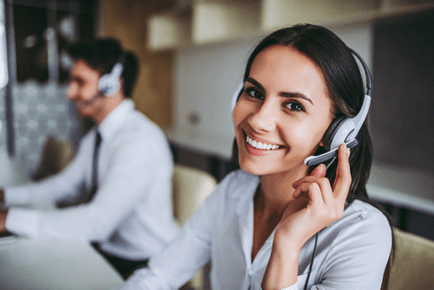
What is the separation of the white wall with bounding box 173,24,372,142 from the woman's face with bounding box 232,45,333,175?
243 centimetres

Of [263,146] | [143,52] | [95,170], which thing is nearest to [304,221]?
[263,146]

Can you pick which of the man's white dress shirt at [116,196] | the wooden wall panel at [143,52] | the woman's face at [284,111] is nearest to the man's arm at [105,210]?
the man's white dress shirt at [116,196]

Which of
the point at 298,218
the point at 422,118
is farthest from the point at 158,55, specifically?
the point at 298,218

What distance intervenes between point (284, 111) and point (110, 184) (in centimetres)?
84

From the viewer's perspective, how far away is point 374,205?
79cm

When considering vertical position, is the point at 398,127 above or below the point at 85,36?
below

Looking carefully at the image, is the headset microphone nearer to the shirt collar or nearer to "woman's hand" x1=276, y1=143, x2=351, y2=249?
"woman's hand" x1=276, y1=143, x2=351, y2=249

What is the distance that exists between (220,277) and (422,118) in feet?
5.66

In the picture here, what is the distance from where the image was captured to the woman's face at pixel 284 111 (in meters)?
0.73

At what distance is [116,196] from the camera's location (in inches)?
52.0

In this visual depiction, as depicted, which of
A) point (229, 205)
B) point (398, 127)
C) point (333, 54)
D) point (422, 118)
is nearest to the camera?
point (333, 54)

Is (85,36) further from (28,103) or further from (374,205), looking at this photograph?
(374,205)

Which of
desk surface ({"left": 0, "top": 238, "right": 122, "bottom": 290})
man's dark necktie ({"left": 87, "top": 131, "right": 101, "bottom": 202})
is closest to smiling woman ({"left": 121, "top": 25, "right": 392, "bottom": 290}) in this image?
desk surface ({"left": 0, "top": 238, "right": 122, "bottom": 290})

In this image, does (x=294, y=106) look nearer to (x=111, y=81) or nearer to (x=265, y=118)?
(x=265, y=118)
